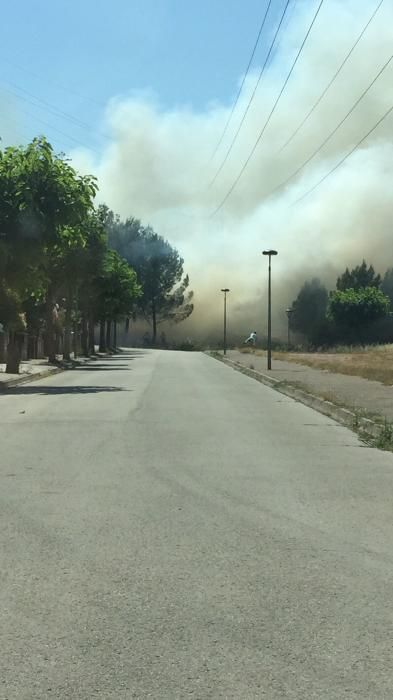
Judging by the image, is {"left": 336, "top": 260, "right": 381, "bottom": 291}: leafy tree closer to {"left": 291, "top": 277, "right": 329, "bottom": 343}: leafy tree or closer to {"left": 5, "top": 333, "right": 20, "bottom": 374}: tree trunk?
{"left": 291, "top": 277, "right": 329, "bottom": 343}: leafy tree

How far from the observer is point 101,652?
4.17 meters

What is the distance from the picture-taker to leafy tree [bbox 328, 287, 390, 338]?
3925 inches

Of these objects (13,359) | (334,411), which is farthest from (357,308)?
(334,411)

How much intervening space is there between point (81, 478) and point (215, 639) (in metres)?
5.06

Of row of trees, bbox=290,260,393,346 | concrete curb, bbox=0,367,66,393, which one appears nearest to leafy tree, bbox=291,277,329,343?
row of trees, bbox=290,260,393,346

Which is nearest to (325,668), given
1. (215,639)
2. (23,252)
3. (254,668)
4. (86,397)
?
(254,668)

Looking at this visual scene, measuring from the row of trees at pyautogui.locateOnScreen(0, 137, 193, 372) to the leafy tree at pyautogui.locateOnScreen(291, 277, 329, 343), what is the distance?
36.6 meters

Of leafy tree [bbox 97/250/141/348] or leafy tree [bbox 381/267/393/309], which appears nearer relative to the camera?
leafy tree [bbox 97/250/141/348]

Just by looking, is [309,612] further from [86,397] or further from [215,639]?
[86,397]

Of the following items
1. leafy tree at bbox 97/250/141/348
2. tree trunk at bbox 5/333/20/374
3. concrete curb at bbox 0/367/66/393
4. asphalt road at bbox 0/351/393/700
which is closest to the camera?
asphalt road at bbox 0/351/393/700

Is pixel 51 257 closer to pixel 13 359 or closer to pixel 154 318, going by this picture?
pixel 13 359

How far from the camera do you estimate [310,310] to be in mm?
111312

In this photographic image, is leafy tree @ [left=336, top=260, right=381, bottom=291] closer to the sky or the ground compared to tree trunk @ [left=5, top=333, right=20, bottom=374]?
closer to the sky

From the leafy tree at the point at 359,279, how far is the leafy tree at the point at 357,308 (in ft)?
29.0
